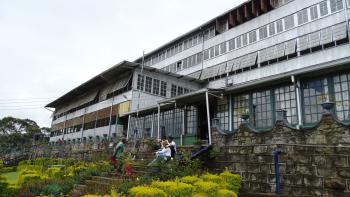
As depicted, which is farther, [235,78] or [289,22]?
[235,78]

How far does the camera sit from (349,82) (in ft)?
37.0

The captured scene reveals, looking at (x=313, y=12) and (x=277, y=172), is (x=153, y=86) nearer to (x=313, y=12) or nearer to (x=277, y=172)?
(x=313, y=12)

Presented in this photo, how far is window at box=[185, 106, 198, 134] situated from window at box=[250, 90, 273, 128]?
4.63 metres

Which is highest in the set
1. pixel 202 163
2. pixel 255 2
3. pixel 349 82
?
pixel 255 2

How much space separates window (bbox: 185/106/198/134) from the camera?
17.9 meters

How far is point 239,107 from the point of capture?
14.9 meters

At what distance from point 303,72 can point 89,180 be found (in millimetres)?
10408

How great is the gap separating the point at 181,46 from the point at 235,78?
9454mm

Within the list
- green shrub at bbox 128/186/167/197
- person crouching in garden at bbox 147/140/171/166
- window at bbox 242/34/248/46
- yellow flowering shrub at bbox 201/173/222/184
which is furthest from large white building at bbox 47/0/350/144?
green shrub at bbox 128/186/167/197

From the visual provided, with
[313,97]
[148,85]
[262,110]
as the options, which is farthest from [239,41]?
[313,97]

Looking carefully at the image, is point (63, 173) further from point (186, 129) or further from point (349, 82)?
point (349, 82)

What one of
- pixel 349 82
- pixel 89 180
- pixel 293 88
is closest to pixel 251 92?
pixel 293 88

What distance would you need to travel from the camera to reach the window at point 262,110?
13.5 metres

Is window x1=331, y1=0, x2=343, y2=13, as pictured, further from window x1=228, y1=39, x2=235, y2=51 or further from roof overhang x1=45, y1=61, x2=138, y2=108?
roof overhang x1=45, y1=61, x2=138, y2=108
